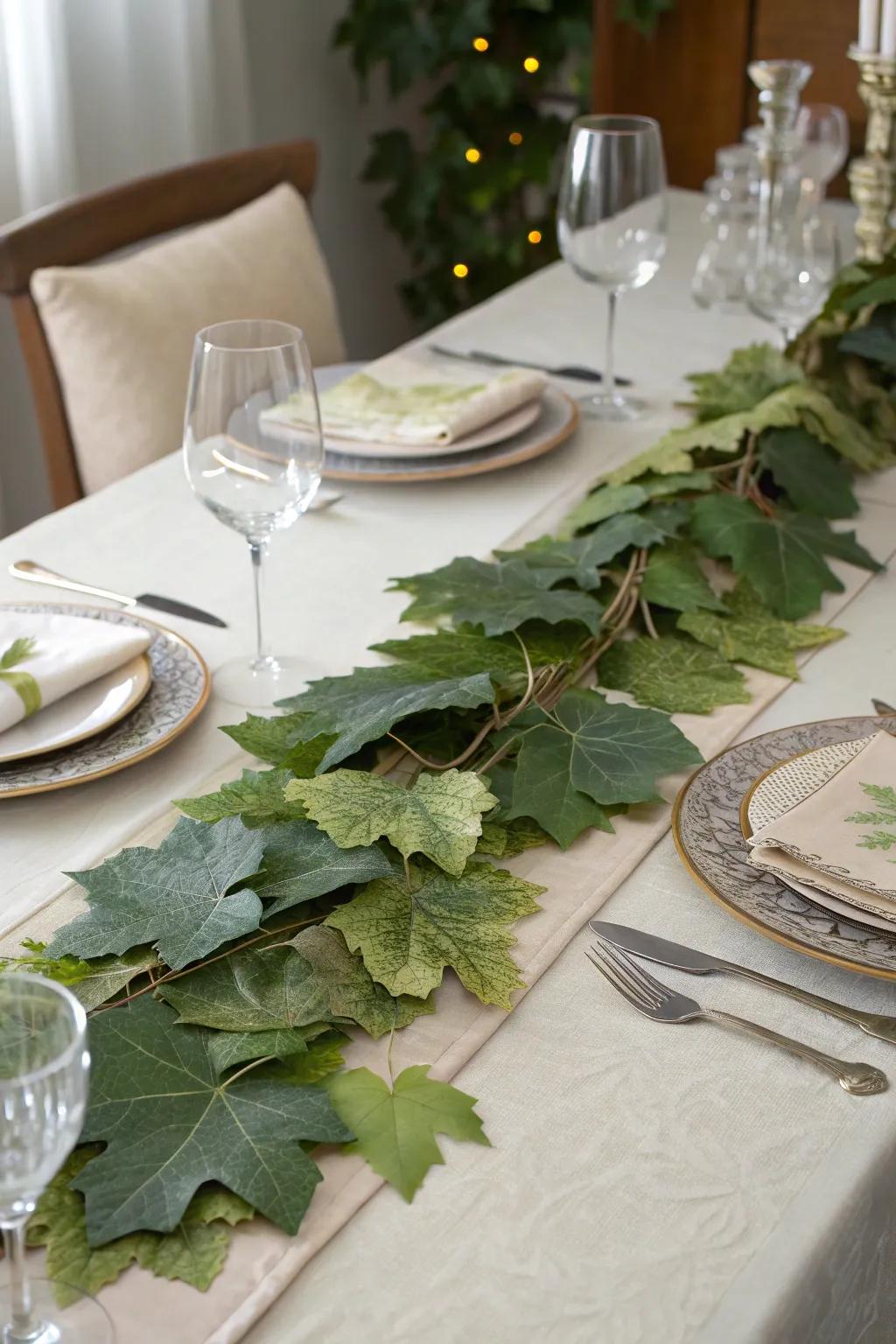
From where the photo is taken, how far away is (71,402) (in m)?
1.68

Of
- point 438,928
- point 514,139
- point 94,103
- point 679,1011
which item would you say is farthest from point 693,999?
point 514,139

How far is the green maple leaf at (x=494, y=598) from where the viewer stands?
985 mm

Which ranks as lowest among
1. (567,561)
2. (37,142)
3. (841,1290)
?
(841,1290)

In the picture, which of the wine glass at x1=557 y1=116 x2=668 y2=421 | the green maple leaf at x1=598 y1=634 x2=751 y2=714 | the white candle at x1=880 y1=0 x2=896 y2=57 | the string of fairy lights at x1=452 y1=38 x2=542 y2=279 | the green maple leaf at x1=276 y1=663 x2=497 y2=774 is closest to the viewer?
the green maple leaf at x1=276 y1=663 x2=497 y2=774

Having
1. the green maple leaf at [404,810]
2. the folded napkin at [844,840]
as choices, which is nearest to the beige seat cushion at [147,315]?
the green maple leaf at [404,810]

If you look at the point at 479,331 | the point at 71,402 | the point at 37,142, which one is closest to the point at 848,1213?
the point at 479,331

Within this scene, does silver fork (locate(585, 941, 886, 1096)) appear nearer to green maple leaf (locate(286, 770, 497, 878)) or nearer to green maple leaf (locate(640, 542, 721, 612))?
green maple leaf (locate(286, 770, 497, 878))

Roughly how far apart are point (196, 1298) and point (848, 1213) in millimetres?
264

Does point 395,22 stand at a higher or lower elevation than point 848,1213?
higher

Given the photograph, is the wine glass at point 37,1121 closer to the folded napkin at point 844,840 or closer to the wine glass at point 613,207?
the folded napkin at point 844,840

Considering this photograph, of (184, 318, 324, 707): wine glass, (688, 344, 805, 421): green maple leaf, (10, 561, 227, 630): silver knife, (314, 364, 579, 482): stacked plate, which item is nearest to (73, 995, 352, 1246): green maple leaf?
(184, 318, 324, 707): wine glass

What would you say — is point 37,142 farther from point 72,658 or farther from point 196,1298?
point 196,1298

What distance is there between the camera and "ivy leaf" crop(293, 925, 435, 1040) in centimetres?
68

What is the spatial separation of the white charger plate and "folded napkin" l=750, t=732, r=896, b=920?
402mm
